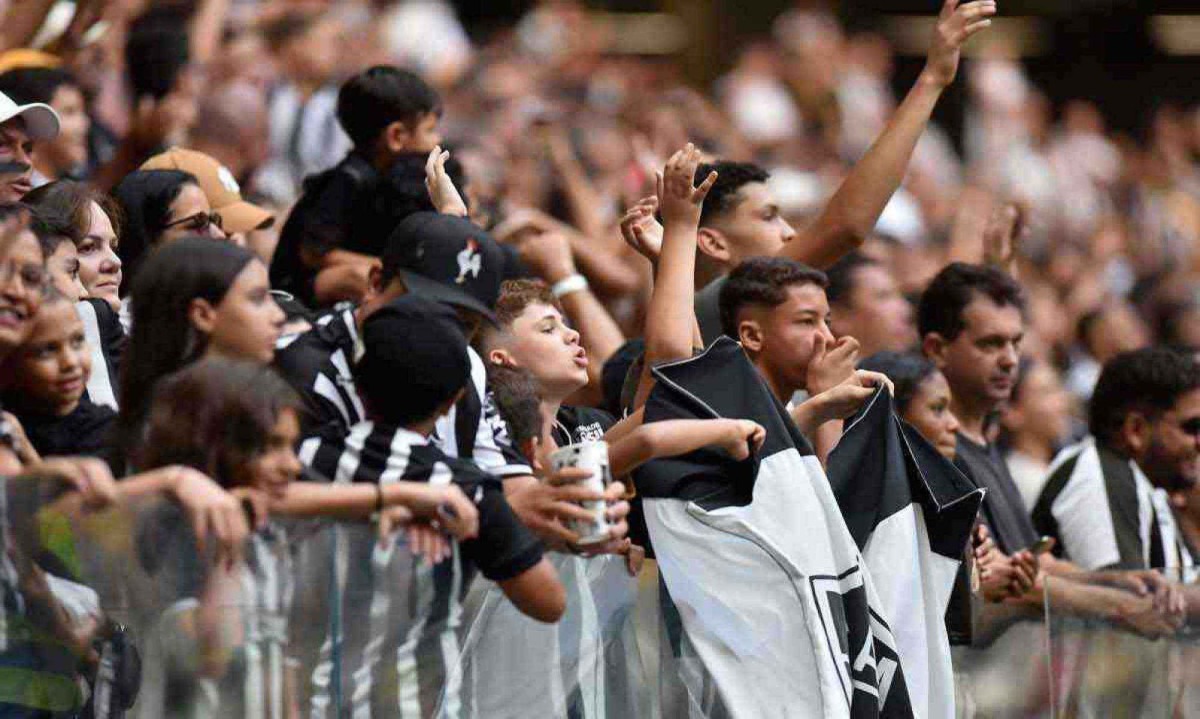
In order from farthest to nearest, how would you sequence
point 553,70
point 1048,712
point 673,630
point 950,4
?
1. point 553,70
2. point 950,4
3. point 1048,712
4. point 673,630

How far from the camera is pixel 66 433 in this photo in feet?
15.0

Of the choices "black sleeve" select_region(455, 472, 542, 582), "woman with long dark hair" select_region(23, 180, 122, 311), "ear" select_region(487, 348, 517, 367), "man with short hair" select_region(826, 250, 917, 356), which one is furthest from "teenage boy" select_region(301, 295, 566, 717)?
"man with short hair" select_region(826, 250, 917, 356)

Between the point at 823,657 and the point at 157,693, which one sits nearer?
the point at 157,693

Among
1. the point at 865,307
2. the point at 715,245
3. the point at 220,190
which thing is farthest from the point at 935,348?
the point at 220,190

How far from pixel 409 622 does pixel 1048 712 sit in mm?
2497

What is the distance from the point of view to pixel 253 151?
824cm

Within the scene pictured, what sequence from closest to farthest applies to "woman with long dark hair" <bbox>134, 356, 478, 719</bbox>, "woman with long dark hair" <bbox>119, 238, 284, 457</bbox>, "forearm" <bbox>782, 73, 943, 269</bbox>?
"woman with long dark hair" <bbox>134, 356, 478, 719</bbox>, "woman with long dark hair" <bbox>119, 238, 284, 457</bbox>, "forearm" <bbox>782, 73, 943, 269</bbox>

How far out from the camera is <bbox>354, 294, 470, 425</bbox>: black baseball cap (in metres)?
4.42

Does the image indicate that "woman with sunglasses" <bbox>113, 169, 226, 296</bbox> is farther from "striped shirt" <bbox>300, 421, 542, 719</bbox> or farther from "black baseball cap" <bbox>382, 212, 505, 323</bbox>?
"striped shirt" <bbox>300, 421, 542, 719</bbox>

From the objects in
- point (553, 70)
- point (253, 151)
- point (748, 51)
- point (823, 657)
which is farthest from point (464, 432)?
point (748, 51)

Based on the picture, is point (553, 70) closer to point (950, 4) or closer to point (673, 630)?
point (950, 4)

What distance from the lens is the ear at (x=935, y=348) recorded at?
7559 mm

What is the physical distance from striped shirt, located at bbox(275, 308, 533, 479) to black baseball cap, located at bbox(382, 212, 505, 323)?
164mm

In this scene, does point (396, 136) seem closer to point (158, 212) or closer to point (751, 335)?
point (158, 212)
